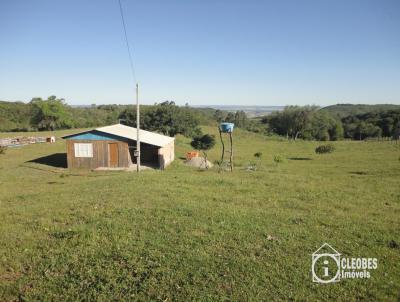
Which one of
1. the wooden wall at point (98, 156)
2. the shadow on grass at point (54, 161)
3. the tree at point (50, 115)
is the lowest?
the shadow on grass at point (54, 161)

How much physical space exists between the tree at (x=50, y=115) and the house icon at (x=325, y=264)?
250ft

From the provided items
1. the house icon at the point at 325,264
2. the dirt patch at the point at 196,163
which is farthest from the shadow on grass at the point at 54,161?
the house icon at the point at 325,264

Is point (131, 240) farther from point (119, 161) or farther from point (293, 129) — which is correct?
point (293, 129)

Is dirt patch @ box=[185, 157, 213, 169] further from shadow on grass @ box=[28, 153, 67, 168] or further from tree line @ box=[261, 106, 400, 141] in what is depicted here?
tree line @ box=[261, 106, 400, 141]

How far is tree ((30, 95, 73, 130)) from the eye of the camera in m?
71.8

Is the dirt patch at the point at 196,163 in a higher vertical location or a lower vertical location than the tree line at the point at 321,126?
lower

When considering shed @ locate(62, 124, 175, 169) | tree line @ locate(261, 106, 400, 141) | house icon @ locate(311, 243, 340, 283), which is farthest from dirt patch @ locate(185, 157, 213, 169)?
tree line @ locate(261, 106, 400, 141)

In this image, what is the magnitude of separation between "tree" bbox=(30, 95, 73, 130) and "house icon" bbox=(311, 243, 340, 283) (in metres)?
76.1

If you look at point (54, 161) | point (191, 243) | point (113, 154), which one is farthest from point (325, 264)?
point (54, 161)

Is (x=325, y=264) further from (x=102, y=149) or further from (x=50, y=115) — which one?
(x=50, y=115)

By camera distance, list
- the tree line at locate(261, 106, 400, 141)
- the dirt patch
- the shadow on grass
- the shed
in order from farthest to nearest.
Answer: the tree line at locate(261, 106, 400, 141), the shadow on grass, the dirt patch, the shed

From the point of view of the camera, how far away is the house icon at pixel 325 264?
18.8ft

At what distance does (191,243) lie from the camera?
6.93 metres

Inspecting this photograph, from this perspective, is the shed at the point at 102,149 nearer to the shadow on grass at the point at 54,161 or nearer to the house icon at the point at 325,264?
the shadow on grass at the point at 54,161
